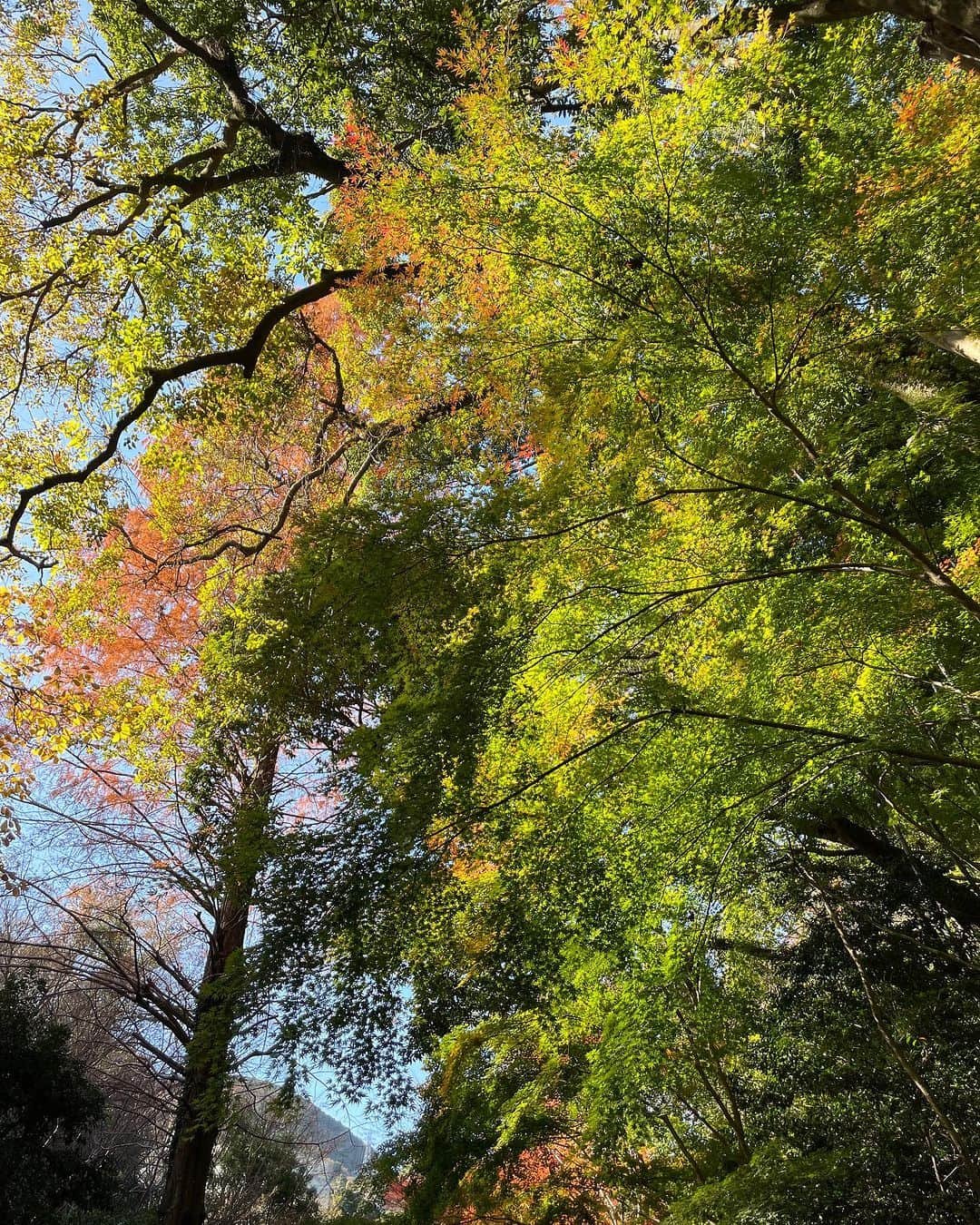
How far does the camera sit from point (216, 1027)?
8.60ft

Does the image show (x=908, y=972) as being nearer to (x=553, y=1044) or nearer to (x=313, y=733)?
(x=553, y=1044)

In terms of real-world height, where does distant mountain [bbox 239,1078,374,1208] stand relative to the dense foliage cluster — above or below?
below

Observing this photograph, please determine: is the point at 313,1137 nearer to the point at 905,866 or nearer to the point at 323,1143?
the point at 323,1143

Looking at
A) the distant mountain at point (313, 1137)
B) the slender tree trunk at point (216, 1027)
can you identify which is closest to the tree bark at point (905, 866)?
the slender tree trunk at point (216, 1027)

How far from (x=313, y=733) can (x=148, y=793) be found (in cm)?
335

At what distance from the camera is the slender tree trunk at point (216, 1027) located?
8.64 ft

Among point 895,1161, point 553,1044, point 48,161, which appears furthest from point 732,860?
point 48,161

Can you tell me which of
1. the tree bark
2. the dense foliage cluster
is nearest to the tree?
the dense foliage cluster

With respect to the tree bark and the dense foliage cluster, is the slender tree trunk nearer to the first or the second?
the dense foliage cluster

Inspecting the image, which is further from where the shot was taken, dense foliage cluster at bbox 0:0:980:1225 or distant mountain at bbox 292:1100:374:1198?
distant mountain at bbox 292:1100:374:1198

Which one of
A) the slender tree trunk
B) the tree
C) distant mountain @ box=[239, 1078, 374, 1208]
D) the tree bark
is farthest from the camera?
the tree

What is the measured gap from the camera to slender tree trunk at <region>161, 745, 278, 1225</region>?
2.63 meters

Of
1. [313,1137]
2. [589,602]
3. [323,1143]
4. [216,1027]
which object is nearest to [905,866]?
[589,602]

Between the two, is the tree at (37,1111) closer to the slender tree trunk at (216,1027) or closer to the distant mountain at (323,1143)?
the slender tree trunk at (216,1027)
